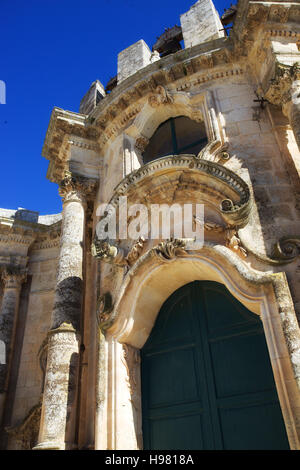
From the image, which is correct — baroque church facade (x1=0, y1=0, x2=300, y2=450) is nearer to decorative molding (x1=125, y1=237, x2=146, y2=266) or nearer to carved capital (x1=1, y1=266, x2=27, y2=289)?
decorative molding (x1=125, y1=237, x2=146, y2=266)

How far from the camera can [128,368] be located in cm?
564

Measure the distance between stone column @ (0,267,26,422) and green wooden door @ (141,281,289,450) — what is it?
4.21 m

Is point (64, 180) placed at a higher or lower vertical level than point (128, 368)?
higher

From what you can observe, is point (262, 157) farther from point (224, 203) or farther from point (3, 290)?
point (3, 290)

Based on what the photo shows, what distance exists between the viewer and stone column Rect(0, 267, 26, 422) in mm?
8516

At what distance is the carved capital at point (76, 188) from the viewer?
24.8 ft

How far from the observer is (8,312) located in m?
9.33

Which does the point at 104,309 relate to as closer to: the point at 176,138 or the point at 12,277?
the point at 176,138

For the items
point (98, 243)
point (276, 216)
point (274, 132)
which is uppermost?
point (274, 132)

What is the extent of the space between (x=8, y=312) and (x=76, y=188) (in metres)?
3.83

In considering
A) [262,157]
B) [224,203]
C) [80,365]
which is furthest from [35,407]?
[262,157]
